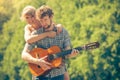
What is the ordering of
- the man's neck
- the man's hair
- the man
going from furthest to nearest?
1. the man's neck
2. the man
3. the man's hair

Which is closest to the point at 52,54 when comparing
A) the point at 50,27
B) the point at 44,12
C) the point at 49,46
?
the point at 49,46

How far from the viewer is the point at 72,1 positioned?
110 feet

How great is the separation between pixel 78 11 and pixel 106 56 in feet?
16.1

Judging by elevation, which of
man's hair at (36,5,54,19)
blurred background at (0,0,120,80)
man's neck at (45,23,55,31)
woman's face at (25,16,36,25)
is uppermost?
man's hair at (36,5,54,19)

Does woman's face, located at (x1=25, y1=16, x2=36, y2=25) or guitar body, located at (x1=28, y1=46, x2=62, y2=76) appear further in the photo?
woman's face, located at (x1=25, y1=16, x2=36, y2=25)

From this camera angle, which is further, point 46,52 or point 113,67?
point 113,67

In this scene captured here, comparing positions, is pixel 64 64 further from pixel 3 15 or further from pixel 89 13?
pixel 3 15

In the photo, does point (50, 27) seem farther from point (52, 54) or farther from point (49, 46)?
point (52, 54)

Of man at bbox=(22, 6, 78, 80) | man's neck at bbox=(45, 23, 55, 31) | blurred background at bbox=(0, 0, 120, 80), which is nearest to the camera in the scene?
man at bbox=(22, 6, 78, 80)

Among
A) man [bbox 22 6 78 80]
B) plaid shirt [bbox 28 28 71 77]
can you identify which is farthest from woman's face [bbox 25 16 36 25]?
plaid shirt [bbox 28 28 71 77]

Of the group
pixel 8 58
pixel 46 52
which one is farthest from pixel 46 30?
pixel 8 58

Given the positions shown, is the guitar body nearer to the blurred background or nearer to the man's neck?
the man's neck

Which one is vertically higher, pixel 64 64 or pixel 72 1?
pixel 64 64

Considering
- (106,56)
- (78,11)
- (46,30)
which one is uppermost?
(46,30)
